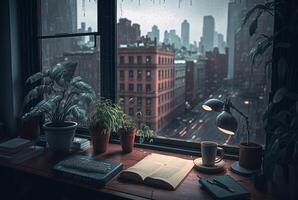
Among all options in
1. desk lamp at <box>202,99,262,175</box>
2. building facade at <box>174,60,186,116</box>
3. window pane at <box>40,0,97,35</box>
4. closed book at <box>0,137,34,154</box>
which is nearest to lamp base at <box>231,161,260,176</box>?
desk lamp at <box>202,99,262,175</box>

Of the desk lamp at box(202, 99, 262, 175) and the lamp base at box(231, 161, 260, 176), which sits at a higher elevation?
the desk lamp at box(202, 99, 262, 175)

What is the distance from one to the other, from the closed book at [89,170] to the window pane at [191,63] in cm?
60

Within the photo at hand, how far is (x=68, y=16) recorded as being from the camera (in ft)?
7.39

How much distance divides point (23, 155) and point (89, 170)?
55cm

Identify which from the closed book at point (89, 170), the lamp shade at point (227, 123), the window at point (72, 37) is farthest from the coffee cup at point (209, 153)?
the window at point (72, 37)

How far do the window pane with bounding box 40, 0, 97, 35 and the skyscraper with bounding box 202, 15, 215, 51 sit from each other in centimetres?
84

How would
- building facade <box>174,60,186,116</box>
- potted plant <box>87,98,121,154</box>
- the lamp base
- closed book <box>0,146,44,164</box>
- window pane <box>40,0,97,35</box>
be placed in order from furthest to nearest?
window pane <box>40,0,97,35</box> → building facade <box>174,60,186,116</box> → potted plant <box>87,98,121,154</box> → closed book <box>0,146,44,164</box> → the lamp base

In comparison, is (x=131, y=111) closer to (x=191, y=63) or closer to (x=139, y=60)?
(x=139, y=60)

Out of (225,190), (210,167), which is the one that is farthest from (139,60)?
(225,190)

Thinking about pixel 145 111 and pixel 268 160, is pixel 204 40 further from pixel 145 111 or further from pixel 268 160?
pixel 268 160

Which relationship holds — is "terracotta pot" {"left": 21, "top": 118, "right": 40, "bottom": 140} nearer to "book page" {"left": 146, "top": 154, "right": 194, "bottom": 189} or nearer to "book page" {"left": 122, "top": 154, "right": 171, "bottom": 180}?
"book page" {"left": 122, "top": 154, "right": 171, "bottom": 180}

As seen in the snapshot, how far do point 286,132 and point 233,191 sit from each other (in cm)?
35

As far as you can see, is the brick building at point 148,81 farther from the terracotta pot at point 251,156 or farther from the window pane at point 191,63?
the terracotta pot at point 251,156

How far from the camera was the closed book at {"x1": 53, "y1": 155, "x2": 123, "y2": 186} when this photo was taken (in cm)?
133
